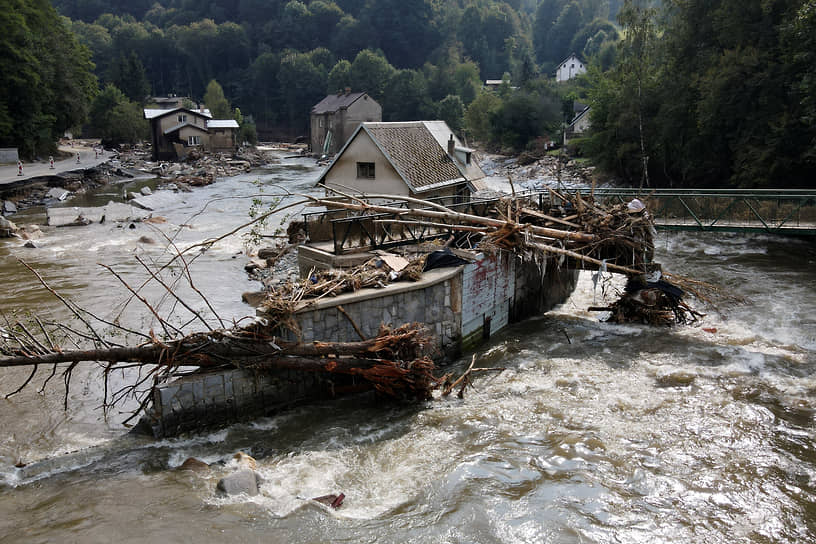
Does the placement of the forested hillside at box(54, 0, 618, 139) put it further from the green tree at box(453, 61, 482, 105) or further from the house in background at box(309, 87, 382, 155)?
the house in background at box(309, 87, 382, 155)

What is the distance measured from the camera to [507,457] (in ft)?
30.5

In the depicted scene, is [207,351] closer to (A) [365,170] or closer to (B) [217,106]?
(A) [365,170]

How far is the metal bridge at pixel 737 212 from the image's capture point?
18906mm

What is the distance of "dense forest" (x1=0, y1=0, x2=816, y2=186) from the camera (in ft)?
85.4

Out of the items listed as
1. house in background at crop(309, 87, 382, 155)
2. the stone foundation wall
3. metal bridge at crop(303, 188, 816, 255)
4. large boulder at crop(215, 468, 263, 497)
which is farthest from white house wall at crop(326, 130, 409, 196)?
house in background at crop(309, 87, 382, 155)

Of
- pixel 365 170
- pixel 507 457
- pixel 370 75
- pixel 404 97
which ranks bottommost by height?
pixel 507 457

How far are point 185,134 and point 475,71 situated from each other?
61.5 metres

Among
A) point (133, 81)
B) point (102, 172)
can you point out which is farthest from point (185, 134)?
point (133, 81)

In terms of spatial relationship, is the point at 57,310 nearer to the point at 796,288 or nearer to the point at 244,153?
the point at 796,288

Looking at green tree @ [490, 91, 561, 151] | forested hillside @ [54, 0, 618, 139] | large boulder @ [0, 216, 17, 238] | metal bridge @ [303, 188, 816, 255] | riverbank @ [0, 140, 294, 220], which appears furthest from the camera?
forested hillside @ [54, 0, 618, 139]

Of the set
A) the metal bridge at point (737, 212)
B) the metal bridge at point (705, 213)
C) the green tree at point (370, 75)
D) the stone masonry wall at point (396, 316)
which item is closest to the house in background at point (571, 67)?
the green tree at point (370, 75)

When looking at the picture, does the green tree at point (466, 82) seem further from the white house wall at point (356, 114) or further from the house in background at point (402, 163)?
the house in background at point (402, 163)

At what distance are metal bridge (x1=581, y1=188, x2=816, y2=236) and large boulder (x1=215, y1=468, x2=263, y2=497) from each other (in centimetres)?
1471

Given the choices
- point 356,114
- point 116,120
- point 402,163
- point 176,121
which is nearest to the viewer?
point 402,163
